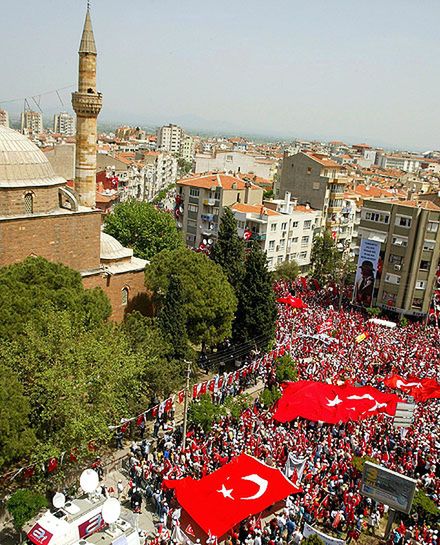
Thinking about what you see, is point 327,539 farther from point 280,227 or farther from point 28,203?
point 280,227

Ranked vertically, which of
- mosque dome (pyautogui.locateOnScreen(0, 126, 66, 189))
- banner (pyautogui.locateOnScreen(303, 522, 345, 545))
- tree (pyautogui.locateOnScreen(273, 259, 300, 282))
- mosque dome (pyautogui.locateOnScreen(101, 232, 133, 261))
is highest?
mosque dome (pyautogui.locateOnScreen(0, 126, 66, 189))

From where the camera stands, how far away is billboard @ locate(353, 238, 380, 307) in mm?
41969

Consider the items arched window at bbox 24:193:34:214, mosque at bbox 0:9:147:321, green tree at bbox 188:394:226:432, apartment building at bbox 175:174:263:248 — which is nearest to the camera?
green tree at bbox 188:394:226:432

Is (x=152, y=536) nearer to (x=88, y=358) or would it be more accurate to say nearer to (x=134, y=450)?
(x=134, y=450)

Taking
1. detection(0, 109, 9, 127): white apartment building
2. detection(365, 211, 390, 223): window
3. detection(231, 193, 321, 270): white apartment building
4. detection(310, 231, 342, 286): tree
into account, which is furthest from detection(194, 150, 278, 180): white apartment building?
detection(365, 211, 390, 223): window

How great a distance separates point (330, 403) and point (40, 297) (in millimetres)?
12571

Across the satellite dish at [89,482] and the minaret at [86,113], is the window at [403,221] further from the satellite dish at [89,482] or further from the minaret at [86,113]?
the satellite dish at [89,482]

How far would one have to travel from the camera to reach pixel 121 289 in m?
30.5

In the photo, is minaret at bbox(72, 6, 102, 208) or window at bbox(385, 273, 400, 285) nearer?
minaret at bbox(72, 6, 102, 208)

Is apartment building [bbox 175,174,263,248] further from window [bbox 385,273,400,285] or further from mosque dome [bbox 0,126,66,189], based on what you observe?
mosque dome [bbox 0,126,66,189]

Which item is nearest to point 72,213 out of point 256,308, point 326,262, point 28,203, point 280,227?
point 28,203

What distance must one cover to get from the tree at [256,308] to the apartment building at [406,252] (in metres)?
15.5

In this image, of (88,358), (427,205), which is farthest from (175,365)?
(427,205)

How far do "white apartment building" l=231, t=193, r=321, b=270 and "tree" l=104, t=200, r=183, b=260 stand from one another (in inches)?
313
